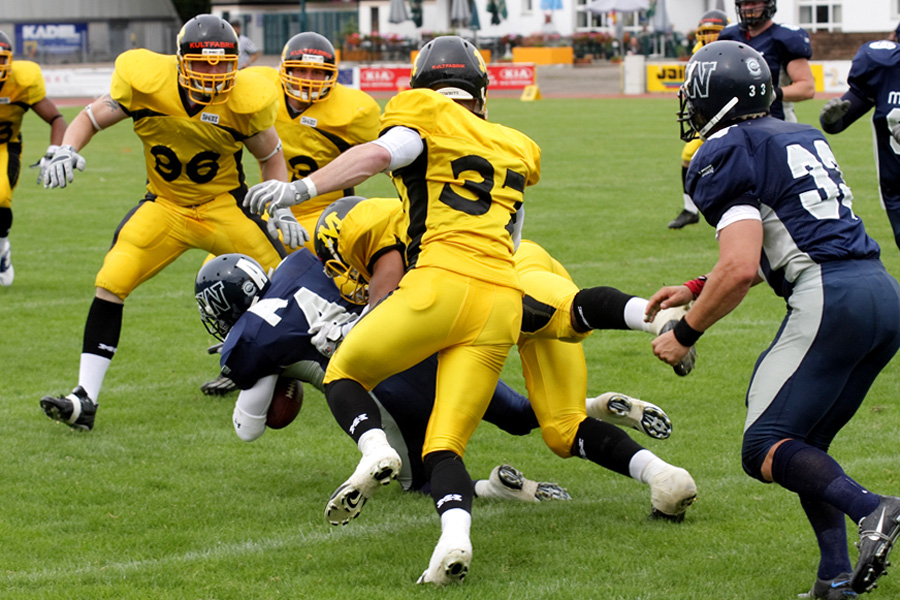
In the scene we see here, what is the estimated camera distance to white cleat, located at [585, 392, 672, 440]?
4.07 meters

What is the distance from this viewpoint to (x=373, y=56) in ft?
132

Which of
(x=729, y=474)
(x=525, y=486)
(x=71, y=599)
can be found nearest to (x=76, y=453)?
(x=71, y=599)

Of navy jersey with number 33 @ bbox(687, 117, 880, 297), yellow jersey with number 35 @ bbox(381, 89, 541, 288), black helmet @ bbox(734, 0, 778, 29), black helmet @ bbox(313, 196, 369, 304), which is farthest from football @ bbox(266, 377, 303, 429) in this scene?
black helmet @ bbox(734, 0, 778, 29)

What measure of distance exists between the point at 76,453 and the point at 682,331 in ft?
9.01

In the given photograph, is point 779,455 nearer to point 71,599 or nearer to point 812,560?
point 812,560

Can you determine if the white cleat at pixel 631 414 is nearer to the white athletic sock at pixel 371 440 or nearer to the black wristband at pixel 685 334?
the black wristband at pixel 685 334

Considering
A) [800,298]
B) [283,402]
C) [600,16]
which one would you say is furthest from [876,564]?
[600,16]

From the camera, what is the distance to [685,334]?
10.5 feet

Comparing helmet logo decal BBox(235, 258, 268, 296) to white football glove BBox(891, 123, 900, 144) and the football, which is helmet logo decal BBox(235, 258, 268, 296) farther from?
white football glove BBox(891, 123, 900, 144)

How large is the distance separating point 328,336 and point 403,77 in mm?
26024

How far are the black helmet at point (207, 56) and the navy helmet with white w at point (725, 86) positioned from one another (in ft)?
8.63

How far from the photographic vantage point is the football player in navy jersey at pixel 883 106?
5.70m

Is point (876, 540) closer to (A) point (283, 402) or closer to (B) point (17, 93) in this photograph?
(A) point (283, 402)

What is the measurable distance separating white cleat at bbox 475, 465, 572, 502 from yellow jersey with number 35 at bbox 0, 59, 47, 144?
5.03 m
